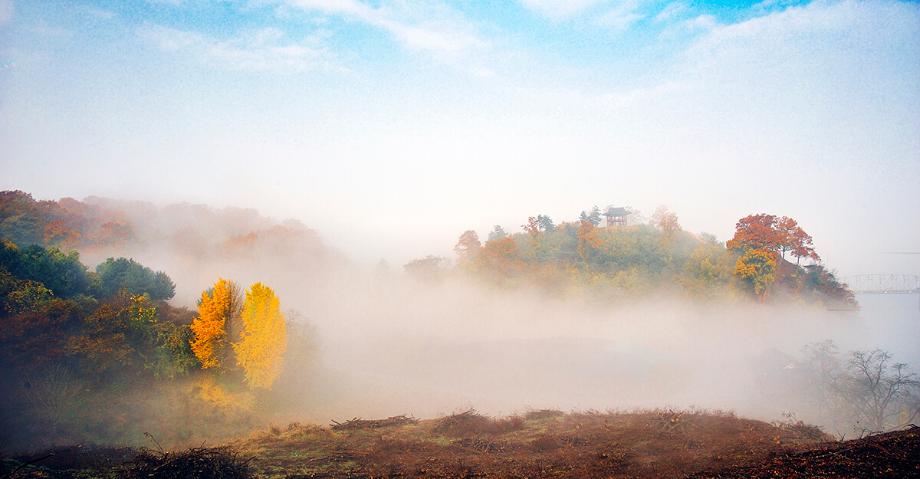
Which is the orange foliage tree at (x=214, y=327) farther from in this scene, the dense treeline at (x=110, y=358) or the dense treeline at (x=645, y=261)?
the dense treeline at (x=645, y=261)

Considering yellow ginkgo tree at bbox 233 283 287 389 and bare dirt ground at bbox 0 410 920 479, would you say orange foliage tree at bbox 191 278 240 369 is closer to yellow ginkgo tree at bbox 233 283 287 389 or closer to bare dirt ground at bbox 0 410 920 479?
yellow ginkgo tree at bbox 233 283 287 389

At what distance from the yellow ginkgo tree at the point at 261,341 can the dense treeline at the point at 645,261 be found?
6363 centimetres

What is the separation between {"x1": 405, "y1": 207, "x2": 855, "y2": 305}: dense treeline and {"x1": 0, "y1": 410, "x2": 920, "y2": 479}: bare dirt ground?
66.8m

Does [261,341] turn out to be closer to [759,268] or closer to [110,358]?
[110,358]

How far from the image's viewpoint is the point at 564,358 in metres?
65.8

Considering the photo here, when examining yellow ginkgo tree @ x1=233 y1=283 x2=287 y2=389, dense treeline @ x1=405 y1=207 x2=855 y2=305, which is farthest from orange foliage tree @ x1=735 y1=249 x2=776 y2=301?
yellow ginkgo tree @ x1=233 y1=283 x2=287 y2=389

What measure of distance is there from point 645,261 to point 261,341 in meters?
87.9

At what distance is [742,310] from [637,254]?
27.1m

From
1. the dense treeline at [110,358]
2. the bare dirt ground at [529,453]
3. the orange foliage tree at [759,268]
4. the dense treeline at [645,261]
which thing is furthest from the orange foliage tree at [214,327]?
the orange foliage tree at [759,268]

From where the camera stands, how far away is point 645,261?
101 metres

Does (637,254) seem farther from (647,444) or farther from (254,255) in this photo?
(254,255)

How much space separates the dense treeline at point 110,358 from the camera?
1153 inches

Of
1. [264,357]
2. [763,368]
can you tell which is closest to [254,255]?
[264,357]

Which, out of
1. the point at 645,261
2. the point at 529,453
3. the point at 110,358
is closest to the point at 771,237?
the point at 645,261
